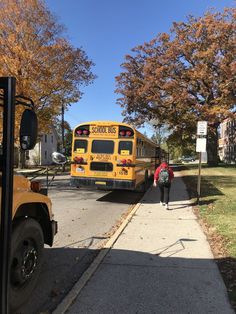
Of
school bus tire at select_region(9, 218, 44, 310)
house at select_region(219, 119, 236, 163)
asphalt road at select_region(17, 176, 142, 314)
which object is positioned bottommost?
asphalt road at select_region(17, 176, 142, 314)

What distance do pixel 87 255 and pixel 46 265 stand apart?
38.0 inches

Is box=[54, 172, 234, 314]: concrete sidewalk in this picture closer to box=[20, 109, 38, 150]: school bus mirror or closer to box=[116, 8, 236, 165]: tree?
box=[20, 109, 38, 150]: school bus mirror

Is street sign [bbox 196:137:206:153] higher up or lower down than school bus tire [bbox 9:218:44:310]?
higher up

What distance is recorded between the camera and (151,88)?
43.0 m

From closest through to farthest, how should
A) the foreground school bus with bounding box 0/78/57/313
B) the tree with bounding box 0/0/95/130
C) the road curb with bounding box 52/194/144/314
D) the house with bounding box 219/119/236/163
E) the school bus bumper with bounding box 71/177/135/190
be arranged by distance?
the foreground school bus with bounding box 0/78/57/313 → the road curb with bounding box 52/194/144/314 → the school bus bumper with bounding box 71/177/135/190 → the tree with bounding box 0/0/95/130 → the house with bounding box 219/119/236/163

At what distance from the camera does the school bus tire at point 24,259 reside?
171 inches

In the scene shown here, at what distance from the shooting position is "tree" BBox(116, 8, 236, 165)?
4016 centimetres

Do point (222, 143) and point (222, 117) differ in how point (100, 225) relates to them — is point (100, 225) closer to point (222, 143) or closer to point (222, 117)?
point (222, 117)

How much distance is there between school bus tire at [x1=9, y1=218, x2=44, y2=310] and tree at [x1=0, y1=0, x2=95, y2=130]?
60.6 ft

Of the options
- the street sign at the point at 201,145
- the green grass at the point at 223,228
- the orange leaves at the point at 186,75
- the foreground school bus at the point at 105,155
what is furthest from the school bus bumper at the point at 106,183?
the orange leaves at the point at 186,75

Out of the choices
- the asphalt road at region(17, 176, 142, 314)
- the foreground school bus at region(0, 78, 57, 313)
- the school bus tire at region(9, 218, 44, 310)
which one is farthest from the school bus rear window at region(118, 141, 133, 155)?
the school bus tire at region(9, 218, 44, 310)

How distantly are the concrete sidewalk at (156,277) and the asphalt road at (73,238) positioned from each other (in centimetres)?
37

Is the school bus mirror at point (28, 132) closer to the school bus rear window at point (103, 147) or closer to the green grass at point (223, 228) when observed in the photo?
the green grass at point (223, 228)

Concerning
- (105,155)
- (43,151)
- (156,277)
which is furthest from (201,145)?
(43,151)
